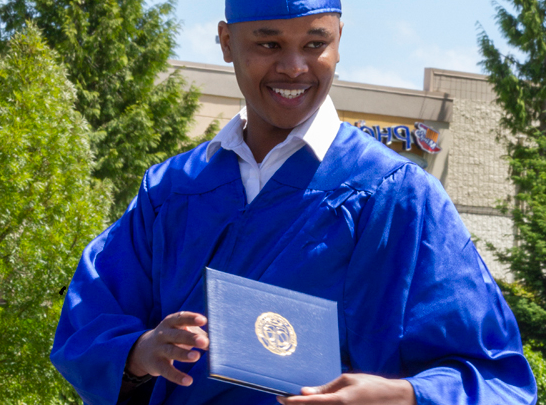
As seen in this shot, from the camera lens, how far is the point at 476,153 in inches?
831

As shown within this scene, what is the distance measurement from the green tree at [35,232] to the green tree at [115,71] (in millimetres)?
5545

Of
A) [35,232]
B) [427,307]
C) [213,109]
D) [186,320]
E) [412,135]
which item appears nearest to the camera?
[186,320]

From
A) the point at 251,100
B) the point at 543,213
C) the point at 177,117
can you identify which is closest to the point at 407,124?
the point at 543,213

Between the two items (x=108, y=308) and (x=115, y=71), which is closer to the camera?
(x=108, y=308)

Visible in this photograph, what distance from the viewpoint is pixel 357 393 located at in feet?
4.06

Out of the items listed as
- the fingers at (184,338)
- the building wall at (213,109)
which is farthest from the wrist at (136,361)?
the building wall at (213,109)

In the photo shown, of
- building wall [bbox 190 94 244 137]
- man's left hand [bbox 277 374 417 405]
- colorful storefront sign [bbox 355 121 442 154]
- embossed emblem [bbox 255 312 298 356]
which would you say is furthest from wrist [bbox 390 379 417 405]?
colorful storefront sign [bbox 355 121 442 154]

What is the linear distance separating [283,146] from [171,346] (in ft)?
2.11

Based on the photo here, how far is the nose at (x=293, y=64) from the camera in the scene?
1689 millimetres

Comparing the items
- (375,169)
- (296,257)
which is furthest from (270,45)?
(296,257)

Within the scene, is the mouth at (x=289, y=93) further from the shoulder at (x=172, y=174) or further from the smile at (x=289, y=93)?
the shoulder at (x=172, y=174)

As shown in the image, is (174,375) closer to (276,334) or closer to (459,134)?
(276,334)

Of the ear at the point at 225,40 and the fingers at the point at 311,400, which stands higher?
the ear at the point at 225,40

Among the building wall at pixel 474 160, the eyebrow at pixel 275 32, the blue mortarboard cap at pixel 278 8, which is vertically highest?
the blue mortarboard cap at pixel 278 8
